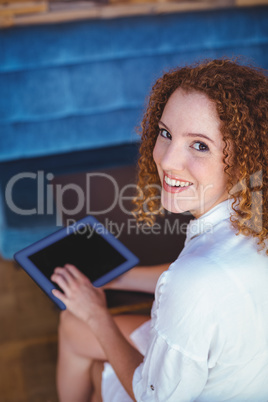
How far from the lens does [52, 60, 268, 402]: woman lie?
0.77m

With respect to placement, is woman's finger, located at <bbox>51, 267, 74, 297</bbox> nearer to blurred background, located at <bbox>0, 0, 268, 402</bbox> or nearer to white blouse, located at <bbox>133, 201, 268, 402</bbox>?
white blouse, located at <bbox>133, 201, 268, 402</bbox>

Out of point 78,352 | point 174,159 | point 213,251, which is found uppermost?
point 174,159

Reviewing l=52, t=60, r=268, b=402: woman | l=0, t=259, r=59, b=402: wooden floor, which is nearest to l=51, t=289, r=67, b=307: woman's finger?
l=52, t=60, r=268, b=402: woman

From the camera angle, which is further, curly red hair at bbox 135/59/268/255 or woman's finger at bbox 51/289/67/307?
woman's finger at bbox 51/289/67/307

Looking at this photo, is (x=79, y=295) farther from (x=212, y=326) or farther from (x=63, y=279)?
(x=212, y=326)

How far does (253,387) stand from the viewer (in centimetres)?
85

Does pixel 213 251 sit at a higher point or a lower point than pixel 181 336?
higher

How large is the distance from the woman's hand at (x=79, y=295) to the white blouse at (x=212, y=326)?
0.79 ft

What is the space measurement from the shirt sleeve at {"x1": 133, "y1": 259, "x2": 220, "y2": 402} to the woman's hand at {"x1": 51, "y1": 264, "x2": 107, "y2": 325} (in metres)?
0.27

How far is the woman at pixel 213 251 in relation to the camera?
0.77 meters

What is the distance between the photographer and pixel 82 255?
1.15 metres

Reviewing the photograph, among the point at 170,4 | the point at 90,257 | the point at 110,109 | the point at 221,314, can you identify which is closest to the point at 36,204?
the point at 90,257

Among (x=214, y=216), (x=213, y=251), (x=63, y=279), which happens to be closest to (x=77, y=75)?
(x=63, y=279)

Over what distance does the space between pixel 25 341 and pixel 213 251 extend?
118 cm
